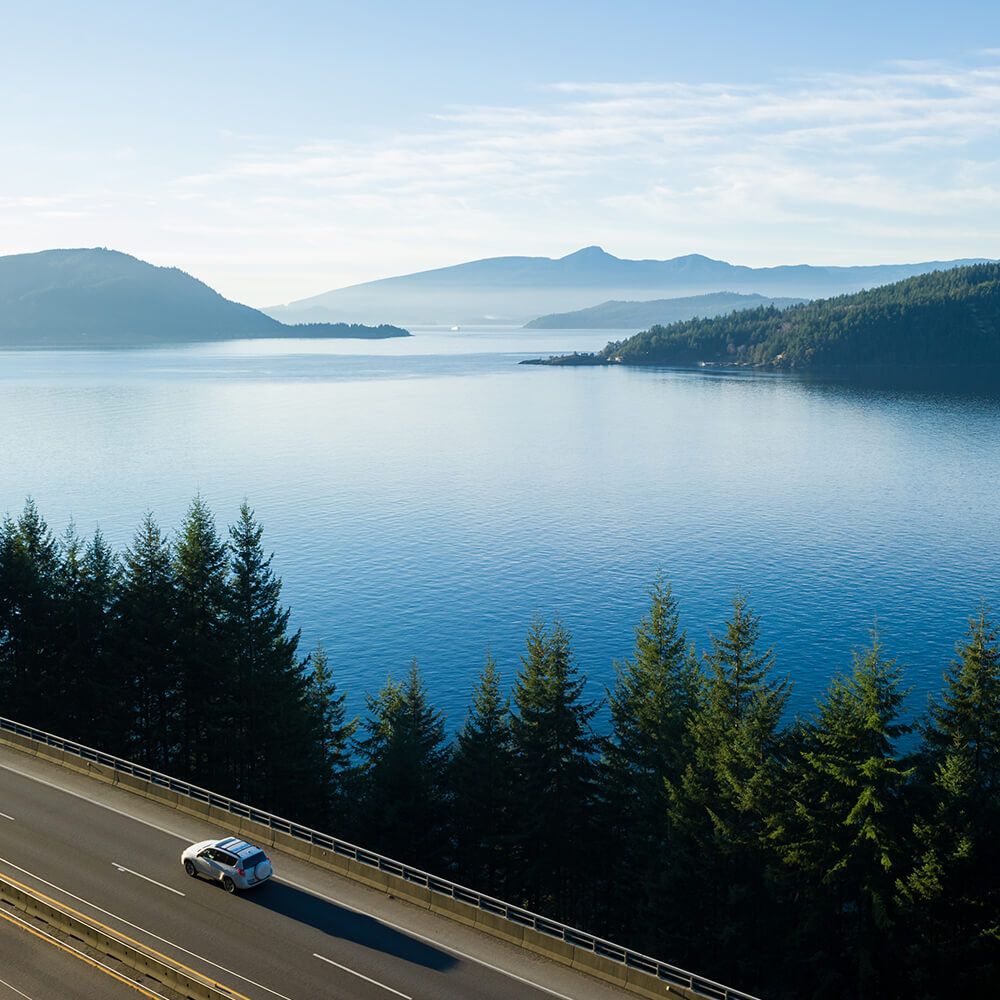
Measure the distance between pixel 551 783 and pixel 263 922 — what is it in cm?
1622

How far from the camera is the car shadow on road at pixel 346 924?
88.2ft

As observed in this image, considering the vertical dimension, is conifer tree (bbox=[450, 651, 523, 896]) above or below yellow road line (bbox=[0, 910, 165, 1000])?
below

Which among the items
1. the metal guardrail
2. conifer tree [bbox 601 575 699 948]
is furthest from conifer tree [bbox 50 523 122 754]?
conifer tree [bbox 601 575 699 948]

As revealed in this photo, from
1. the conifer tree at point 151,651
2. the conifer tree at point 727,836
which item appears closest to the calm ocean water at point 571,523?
the conifer tree at point 151,651

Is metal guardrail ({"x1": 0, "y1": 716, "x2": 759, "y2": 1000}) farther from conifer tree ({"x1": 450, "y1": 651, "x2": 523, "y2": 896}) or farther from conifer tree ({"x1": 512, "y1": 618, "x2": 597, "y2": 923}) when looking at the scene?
conifer tree ({"x1": 512, "y1": 618, "x2": 597, "y2": 923})

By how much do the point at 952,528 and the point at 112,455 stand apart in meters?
130

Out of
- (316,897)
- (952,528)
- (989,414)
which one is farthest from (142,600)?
(989,414)

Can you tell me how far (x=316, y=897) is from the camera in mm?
29891

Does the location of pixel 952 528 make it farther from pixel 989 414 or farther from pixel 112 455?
pixel 112 455

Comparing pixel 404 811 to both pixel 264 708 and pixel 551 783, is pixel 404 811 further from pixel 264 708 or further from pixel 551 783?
pixel 264 708

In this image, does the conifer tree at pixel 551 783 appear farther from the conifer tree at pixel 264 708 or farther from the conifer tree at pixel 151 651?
the conifer tree at pixel 151 651

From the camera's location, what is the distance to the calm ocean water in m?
75.8

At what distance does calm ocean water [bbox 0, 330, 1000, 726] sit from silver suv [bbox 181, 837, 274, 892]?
3236 centimetres

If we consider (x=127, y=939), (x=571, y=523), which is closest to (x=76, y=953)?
(x=127, y=939)
